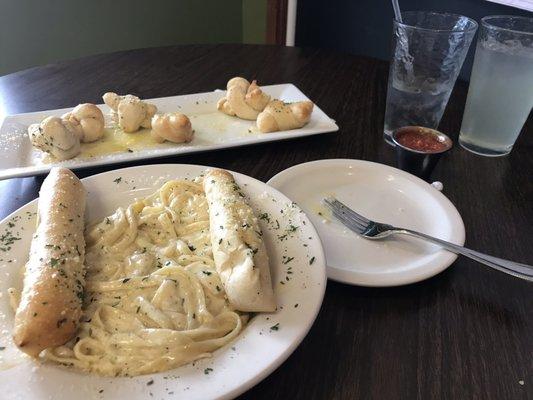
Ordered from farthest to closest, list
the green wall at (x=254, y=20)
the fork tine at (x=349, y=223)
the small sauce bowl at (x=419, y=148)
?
the green wall at (x=254, y=20), the small sauce bowl at (x=419, y=148), the fork tine at (x=349, y=223)

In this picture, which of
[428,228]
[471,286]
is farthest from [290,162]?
[471,286]

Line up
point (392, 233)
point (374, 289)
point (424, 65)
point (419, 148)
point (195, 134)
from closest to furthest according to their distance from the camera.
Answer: point (374, 289) → point (392, 233) → point (419, 148) → point (424, 65) → point (195, 134)

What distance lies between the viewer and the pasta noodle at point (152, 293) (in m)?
0.74

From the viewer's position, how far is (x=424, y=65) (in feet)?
4.99

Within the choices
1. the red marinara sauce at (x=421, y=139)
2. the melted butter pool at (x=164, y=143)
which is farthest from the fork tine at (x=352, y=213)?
the melted butter pool at (x=164, y=143)

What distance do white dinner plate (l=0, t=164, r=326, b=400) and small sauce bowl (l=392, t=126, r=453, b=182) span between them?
52 centimetres

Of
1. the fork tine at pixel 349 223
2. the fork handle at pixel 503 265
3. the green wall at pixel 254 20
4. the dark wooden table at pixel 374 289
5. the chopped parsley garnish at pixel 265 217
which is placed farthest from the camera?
the green wall at pixel 254 20

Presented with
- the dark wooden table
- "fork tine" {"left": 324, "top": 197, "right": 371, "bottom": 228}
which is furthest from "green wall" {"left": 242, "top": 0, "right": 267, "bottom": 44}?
"fork tine" {"left": 324, "top": 197, "right": 371, "bottom": 228}

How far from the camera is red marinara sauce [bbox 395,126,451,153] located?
142cm

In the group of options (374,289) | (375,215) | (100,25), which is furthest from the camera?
(100,25)

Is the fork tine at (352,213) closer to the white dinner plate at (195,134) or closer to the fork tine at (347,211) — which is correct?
the fork tine at (347,211)

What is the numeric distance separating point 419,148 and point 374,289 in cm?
62

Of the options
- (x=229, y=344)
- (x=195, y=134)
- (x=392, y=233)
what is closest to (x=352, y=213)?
(x=392, y=233)

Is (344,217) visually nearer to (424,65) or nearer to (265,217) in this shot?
(265,217)
